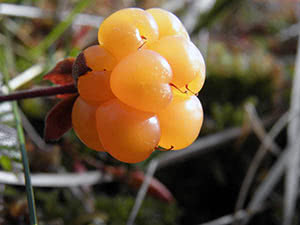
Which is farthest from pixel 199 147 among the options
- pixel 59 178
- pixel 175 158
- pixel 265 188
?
pixel 59 178

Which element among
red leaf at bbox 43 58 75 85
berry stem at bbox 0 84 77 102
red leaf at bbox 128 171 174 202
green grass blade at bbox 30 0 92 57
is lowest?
berry stem at bbox 0 84 77 102

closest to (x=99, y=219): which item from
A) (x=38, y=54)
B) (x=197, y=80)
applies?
(x=197, y=80)

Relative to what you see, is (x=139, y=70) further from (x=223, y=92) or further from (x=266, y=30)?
(x=266, y=30)

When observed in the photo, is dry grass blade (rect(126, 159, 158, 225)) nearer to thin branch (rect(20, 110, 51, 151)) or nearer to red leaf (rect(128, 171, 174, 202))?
red leaf (rect(128, 171, 174, 202))

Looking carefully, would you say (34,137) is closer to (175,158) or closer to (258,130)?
(175,158)

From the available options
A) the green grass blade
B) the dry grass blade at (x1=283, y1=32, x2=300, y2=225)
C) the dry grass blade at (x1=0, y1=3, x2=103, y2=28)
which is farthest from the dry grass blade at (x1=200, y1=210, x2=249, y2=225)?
the dry grass blade at (x1=0, y1=3, x2=103, y2=28)

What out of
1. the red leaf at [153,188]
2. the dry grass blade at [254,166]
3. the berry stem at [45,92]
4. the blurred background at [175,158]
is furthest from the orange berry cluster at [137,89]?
the dry grass blade at [254,166]
